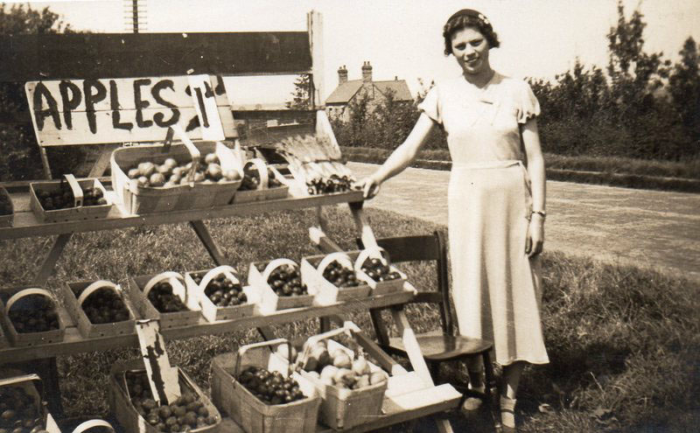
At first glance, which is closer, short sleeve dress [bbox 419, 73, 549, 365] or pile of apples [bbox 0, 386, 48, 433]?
pile of apples [bbox 0, 386, 48, 433]

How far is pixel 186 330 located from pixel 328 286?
61 centimetres

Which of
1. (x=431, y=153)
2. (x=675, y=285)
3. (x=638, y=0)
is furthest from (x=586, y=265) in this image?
(x=431, y=153)

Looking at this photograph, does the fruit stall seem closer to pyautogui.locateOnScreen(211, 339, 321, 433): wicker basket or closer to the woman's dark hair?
pyautogui.locateOnScreen(211, 339, 321, 433): wicker basket

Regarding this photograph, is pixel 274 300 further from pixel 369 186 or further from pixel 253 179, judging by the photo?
pixel 369 186

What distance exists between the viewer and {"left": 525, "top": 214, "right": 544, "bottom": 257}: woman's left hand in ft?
10.3

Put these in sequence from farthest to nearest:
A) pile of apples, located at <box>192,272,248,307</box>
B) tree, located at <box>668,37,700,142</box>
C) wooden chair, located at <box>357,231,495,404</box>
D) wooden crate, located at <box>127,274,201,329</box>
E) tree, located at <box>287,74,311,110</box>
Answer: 1. tree, located at <box>668,37,700,142</box>
2. tree, located at <box>287,74,311,110</box>
3. wooden chair, located at <box>357,231,495,404</box>
4. pile of apples, located at <box>192,272,248,307</box>
5. wooden crate, located at <box>127,274,201,329</box>

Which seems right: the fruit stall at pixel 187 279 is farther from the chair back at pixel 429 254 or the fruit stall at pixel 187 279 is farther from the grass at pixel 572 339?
the grass at pixel 572 339

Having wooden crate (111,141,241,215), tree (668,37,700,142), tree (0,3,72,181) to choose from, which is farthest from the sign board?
tree (668,37,700,142)

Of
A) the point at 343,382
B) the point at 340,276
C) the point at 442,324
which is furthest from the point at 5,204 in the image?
the point at 442,324

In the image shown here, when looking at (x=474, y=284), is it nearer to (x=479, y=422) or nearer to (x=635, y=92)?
(x=479, y=422)

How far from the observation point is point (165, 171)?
8.78 feet

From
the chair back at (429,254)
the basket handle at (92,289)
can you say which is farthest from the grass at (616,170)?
the basket handle at (92,289)

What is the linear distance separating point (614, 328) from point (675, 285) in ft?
2.66

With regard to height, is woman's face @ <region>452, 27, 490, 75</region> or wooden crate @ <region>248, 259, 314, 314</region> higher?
woman's face @ <region>452, 27, 490, 75</region>
